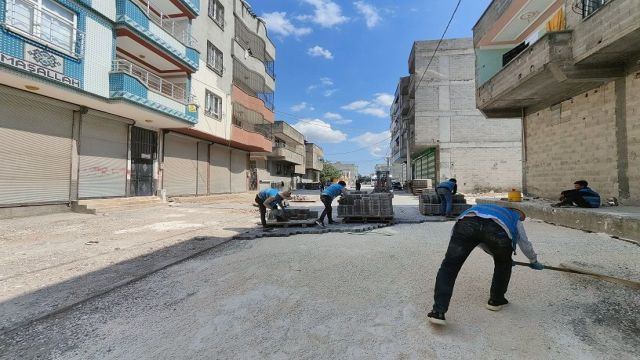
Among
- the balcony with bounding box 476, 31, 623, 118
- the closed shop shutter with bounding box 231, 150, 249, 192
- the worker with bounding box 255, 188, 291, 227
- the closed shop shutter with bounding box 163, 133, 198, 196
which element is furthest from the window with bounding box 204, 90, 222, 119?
the balcony with bounding box 476, 31, 623, 118

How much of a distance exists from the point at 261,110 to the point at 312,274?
20.9m

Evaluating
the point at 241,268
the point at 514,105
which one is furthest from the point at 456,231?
the point at 514,105

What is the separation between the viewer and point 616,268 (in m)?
4.32

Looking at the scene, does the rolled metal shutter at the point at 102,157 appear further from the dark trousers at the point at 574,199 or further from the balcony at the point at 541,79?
the dark trousers at the point at 574,199

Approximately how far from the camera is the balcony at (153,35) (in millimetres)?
11445

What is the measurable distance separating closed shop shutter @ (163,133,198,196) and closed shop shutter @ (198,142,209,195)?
359 mm

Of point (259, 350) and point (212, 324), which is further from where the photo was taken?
point (212, 324)

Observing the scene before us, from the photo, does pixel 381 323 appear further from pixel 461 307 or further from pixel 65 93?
pixel 65 93

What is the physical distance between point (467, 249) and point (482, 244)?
0.31m

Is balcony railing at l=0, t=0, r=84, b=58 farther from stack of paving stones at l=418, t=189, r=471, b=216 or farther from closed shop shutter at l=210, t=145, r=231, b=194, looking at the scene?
stack of paving stones at l=418, t=189, r=471, b=216

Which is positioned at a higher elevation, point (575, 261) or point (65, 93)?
point (65, 93)

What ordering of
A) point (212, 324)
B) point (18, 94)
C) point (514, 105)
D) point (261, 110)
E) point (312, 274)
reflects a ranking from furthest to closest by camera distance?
point (261, 110), point (514, 105), point (18, 94), point (312, 274), point (212, 324)

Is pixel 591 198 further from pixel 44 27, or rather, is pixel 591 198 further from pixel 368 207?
pixel 44 27

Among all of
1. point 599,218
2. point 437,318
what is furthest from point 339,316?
point 599,218
